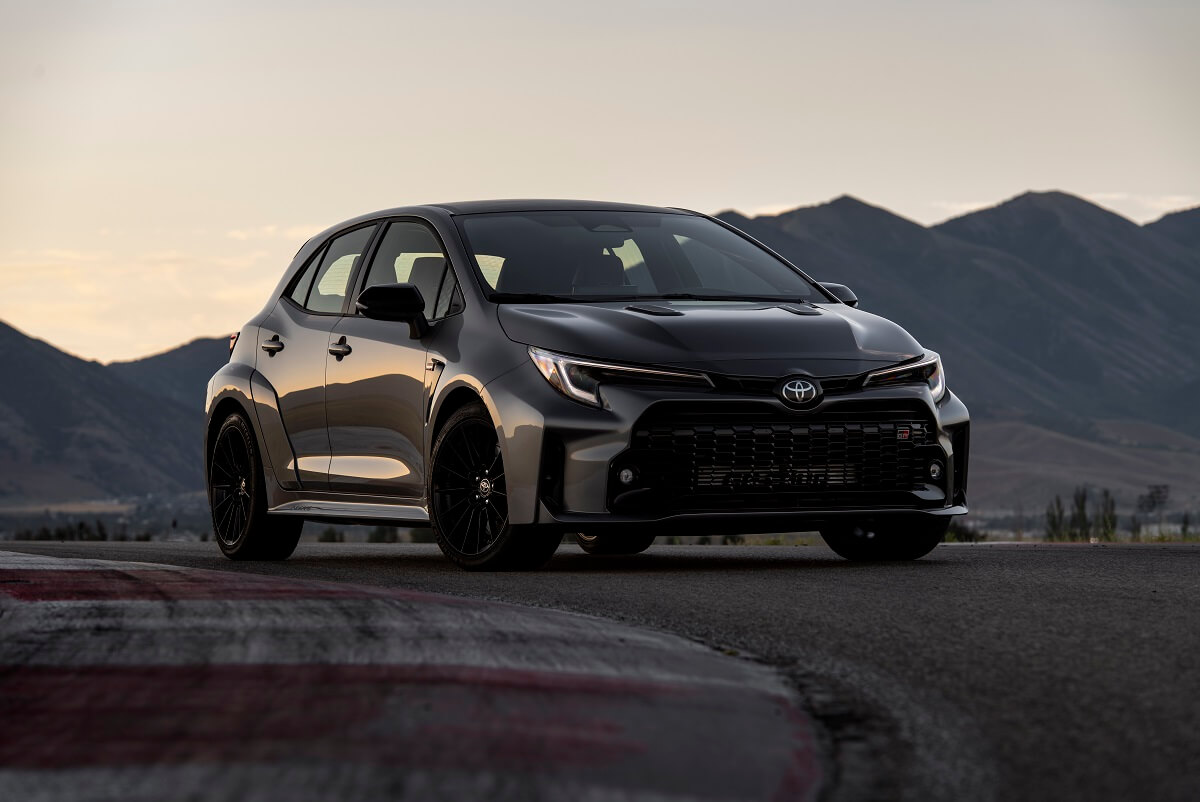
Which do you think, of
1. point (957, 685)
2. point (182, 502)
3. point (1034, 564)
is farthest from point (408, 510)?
point (182, 502)

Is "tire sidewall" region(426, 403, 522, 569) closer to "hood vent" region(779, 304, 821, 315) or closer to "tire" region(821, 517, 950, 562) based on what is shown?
"hood vent" region(779, 304, 821, 315)

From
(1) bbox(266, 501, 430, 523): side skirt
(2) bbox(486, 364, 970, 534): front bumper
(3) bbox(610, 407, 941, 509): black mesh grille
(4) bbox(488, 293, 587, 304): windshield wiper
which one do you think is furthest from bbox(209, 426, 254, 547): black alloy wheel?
(3) bbox(610, 407, 941, 509): black mesh grille

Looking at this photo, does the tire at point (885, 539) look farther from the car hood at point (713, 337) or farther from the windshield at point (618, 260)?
the windshield at point (618, 260)

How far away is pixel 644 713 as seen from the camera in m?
4.56

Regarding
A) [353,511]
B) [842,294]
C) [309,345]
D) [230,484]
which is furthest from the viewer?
[230,484]

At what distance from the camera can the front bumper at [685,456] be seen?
845 cm

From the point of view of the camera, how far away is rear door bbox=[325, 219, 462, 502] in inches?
370

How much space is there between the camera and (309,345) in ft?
34.2

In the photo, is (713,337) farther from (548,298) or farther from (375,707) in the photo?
(375,707)

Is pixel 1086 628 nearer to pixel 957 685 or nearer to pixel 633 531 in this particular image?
pixel 957 685

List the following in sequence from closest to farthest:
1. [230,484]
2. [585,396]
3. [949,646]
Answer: [949,646], [585,396], [230,484]

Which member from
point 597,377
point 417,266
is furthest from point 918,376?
Result: point 417,266

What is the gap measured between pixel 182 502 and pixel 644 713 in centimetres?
19497

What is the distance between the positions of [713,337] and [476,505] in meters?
1.36
